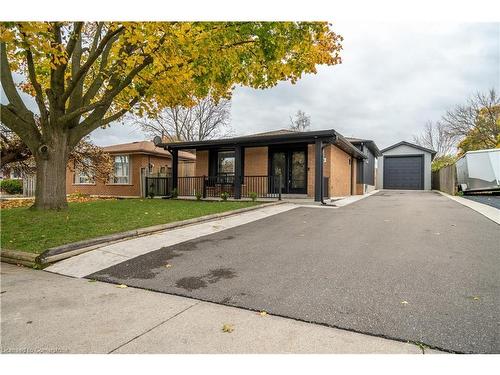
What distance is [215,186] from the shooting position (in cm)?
1526

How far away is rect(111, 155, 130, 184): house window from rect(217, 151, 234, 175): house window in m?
5.99

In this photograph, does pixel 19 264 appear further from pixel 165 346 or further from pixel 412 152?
pixel 412 152

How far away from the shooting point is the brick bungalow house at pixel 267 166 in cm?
1291

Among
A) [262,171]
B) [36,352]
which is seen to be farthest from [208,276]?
[262,171]

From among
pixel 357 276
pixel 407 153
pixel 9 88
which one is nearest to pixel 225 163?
pixel 9 88

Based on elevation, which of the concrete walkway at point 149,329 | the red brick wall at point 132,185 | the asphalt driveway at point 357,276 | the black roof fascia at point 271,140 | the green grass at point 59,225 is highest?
the black roof fascia at point 271,140

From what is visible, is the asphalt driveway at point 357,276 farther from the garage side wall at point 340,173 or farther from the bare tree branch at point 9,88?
the garage side wall at point 340,173

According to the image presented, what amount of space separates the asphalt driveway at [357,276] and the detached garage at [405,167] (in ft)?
78.5

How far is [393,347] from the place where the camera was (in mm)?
2178

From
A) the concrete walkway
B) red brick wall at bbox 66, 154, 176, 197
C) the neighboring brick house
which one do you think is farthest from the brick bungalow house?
the concrete walkway

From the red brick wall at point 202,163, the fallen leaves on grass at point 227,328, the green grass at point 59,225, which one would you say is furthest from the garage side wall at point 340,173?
the fallen leaves on grass at point 227,328
